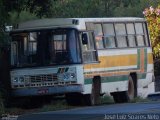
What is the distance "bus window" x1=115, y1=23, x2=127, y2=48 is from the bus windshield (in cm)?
264

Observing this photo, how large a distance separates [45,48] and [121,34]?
3.28 metres

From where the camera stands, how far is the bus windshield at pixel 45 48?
21.1 meters

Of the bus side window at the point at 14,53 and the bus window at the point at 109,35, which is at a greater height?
the bus window at the point at 109,35

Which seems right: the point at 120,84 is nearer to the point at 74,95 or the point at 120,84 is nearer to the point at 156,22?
the point at 74,95

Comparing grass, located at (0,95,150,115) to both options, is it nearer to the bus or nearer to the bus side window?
the bus

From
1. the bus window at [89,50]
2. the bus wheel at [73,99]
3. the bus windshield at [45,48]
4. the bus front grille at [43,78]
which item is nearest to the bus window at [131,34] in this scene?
the bus window at [89,50]

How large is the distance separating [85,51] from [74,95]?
4.91 ft

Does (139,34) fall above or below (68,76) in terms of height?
above

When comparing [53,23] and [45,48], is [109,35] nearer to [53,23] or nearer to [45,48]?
[53,23]

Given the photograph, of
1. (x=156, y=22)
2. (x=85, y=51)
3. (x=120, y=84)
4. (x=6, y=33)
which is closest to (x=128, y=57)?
(x=120, y=84)

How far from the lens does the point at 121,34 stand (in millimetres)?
23516

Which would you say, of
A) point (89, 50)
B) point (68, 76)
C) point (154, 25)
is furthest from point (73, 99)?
point (154, 25)

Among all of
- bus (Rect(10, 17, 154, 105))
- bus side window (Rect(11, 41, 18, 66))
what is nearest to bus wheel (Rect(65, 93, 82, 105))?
bus (Rect(10, 17, 154, 105))

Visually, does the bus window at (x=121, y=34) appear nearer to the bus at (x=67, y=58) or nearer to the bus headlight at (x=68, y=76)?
the bus at (x=67, y=58)
